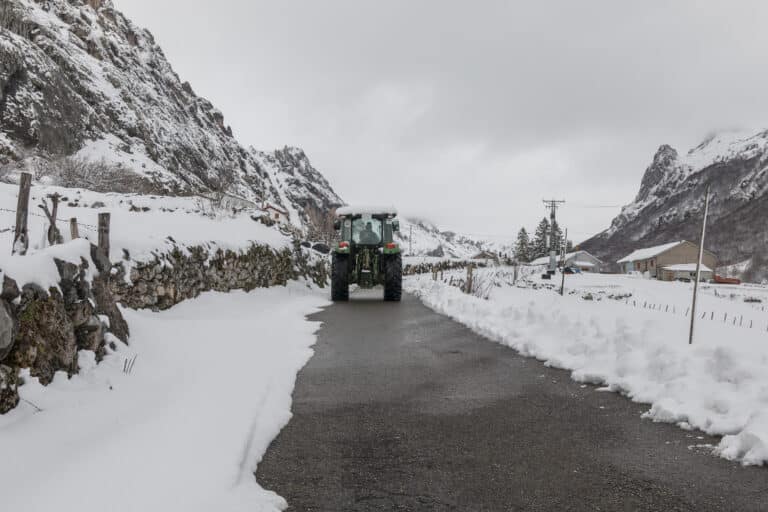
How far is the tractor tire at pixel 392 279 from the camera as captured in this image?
1502 centimetres

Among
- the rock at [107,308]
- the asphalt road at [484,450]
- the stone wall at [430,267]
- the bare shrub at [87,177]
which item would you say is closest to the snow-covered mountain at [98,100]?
the bare shrub at [87,177]

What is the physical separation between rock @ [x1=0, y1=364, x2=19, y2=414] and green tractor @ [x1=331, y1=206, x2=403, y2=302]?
12.0 meters

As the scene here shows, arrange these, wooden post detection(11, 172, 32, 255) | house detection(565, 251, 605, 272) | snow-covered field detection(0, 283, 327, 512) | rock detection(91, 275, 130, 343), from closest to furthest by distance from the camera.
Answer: snow-covered field detection(0, 283, 327, 512)
rock detection(91, 275, 130, 343)
wooden post detection(11, 172, 32, 255)
house detection(565, 251, 605, 272)

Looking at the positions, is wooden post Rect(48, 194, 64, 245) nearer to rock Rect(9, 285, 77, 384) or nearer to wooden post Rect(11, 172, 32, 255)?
wooden post Rect(11, 172, 32, 255)

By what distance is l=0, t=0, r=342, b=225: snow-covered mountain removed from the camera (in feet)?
157

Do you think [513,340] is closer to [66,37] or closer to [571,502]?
[571,502]

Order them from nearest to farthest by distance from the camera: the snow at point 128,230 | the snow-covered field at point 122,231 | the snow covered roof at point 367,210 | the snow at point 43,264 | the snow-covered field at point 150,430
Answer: the snow-covered field at point 150,430 → the snow at point 43,264 → the snow-covered field at point 122,231 → the snow at point 128,230 → the snow covered roof at point 367,210

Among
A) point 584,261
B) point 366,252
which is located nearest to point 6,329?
point 366,252

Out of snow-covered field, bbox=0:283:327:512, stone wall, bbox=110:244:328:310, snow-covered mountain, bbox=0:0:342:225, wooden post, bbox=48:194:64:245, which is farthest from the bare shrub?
snow-covered field, bbox=0:283:327:512

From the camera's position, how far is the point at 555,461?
3.21 meters

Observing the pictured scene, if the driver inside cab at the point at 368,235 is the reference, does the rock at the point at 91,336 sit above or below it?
below

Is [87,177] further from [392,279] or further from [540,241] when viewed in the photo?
Answer: [540,241]

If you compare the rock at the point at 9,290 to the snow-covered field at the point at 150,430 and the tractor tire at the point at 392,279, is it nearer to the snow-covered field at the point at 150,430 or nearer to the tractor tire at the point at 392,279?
the snow-covered field at the point at 150,430

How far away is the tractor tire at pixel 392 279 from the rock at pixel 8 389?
12.1m
